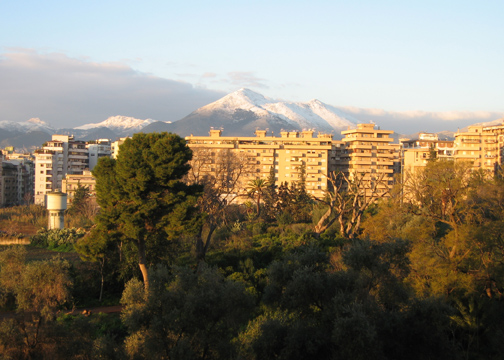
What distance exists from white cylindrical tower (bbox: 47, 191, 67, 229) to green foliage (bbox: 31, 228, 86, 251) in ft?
5.00

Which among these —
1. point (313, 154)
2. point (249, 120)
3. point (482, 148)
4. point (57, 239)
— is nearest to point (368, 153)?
point (313, 154)

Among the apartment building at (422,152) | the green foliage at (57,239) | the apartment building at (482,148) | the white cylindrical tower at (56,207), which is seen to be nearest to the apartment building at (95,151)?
the white cylindrical tower at (56,207)

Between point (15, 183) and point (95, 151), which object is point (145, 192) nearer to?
point (95, 151)

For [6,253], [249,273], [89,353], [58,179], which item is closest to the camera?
[89,353]

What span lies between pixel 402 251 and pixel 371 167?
50548 millimetres

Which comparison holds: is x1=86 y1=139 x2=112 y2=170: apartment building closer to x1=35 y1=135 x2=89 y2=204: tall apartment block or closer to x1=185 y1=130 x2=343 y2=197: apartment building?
x1=35 y1=135 x2=89 y2=204: tall apartment block

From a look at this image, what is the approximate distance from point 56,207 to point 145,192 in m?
15.7

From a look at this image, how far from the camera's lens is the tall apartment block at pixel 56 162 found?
68750 millimetres

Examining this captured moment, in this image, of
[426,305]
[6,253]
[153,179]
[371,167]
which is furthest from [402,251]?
[371,167]

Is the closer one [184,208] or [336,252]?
[184,208]

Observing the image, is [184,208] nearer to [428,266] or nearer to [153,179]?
[153,179]

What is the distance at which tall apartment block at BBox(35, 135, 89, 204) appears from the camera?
68750 mm

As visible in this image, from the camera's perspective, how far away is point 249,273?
23922 mm

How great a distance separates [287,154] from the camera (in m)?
64.6
